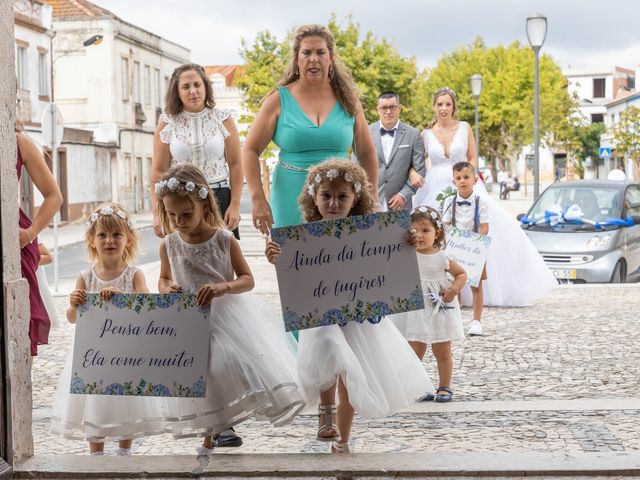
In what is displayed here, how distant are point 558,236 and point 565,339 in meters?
4.91

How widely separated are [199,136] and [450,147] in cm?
448

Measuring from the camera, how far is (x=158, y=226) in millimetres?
6270

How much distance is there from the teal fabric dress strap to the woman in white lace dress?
0.84 meters

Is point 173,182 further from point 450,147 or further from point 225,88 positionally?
point 225,88

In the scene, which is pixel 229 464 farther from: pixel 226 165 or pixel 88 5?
pixel 88 5

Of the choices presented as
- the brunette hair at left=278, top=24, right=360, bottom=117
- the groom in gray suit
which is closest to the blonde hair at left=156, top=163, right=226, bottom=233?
the brunette hair at left=278, top=24, right=360, bottom=117

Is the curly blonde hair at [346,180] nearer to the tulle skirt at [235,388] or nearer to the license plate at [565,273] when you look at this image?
the tulle skirt at [235,388]

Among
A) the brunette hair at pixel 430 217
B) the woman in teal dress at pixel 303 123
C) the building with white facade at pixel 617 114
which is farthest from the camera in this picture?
the building with white facade at pixel 617 114

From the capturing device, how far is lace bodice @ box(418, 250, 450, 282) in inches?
268

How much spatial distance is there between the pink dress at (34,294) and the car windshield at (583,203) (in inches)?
374

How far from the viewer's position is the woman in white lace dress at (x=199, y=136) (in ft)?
22.6

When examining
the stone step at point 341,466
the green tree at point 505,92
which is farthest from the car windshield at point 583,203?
the green tree at point 505,92

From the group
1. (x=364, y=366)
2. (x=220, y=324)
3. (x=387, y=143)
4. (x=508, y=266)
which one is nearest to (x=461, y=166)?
(x=387, y=143)

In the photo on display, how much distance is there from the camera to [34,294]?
18.6 ft
